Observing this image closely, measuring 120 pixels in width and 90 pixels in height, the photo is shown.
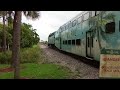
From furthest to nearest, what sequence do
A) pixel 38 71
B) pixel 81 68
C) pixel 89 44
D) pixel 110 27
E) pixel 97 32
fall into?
pixel 89 44
pixel 81 68
pixel 38 71
pixel 97 32
pixel 110 27

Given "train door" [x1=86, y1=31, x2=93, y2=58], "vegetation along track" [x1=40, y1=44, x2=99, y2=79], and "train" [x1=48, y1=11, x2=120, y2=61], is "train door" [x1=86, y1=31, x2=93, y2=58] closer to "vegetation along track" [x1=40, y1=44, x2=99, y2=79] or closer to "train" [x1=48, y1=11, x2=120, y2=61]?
"train" [x1=48, y1=11, x2=120, y2=61]

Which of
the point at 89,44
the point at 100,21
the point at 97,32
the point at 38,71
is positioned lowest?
the point at 38,71

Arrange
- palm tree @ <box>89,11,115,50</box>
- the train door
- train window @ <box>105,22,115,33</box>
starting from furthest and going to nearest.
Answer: the train door → palm tree @ <box>89,11,115,50</box> → train window @ <box>105,22,115,33</box>

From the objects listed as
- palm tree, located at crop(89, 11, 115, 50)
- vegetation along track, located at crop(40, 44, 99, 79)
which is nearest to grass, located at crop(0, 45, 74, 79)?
vegetation along track, located at crop(40, 44, 99, 79)

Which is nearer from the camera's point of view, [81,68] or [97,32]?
[97,32]

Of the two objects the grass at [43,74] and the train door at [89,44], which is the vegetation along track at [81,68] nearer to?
the grass at [43,74]

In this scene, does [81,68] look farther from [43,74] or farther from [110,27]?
[110,27]

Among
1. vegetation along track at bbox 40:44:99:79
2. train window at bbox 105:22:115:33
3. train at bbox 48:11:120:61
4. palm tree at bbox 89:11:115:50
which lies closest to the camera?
train at bbox 48:11:120:61

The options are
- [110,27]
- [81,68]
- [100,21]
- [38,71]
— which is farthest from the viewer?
[81,68]

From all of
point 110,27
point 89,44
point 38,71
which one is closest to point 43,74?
point 38,71

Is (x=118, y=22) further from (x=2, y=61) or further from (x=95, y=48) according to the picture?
(x=2, y=61)
